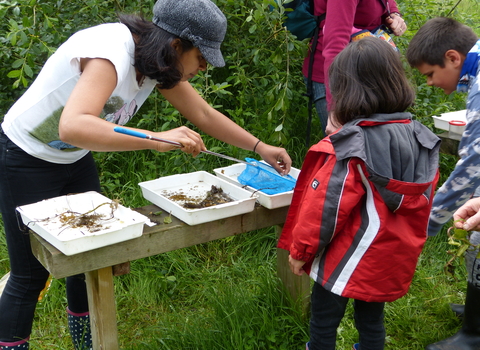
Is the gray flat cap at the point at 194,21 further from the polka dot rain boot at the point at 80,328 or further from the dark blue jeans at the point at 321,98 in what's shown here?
the polka dot rain boot at the point at 80,328

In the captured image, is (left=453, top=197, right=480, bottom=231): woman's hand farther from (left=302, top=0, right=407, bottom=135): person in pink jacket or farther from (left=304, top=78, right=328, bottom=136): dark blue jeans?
(left=304, top=78, right=328, bottom=136): dark blue jeans

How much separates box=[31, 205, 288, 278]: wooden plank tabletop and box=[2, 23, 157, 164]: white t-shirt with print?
1.20 feet

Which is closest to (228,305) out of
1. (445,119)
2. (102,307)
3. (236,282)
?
(236,282)

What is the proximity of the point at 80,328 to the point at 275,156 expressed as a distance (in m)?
1.24

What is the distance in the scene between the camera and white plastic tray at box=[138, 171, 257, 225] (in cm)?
198

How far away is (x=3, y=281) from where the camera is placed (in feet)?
9.85

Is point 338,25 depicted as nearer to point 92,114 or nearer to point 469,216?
point 469,216

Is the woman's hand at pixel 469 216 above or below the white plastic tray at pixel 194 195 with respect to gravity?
above

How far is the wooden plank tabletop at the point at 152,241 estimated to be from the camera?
1.72 meters

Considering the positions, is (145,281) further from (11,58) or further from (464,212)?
(11,58)

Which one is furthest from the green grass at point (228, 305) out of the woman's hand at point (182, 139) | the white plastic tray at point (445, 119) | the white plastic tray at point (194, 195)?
the woman's hand at point (182, 139)

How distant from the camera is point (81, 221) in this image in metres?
1.86

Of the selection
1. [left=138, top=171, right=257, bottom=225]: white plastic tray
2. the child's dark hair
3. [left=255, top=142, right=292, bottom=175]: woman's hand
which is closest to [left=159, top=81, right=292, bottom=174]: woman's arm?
[left=255, top=142, right=292, bottom=175]: woman's hand

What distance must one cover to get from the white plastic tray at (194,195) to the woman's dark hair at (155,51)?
0.50m
